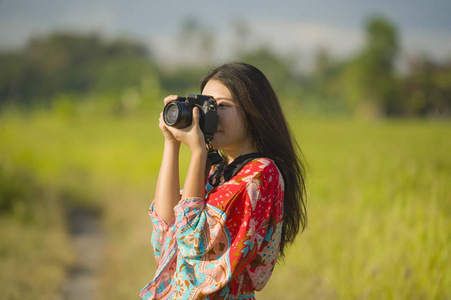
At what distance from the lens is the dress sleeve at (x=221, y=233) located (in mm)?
1294

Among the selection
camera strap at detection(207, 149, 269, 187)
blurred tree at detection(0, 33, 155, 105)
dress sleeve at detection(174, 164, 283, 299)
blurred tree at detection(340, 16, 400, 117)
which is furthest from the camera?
blurred tree at detection(0, 33, 155, 105)

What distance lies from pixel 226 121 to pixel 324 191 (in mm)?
3761

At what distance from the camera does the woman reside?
1.31 metres

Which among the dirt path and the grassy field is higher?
the grassy field

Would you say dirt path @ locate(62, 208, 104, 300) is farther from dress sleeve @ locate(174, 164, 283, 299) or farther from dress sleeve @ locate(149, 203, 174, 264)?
dress sleeve @ locate(174, 164, 283, 299)

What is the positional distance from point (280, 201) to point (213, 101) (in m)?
0.38

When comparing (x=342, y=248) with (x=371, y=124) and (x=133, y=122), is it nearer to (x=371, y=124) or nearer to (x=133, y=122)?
(x=371, y=124)

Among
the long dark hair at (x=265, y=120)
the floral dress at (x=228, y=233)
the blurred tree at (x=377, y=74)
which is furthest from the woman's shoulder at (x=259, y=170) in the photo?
the blurred tree at (x=377, y=74)

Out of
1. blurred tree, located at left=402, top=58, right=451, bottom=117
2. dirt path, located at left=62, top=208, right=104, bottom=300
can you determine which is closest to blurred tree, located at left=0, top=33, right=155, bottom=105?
dirt path, located at left=62, top=208, right=104, bottom=300

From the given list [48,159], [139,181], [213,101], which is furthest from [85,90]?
[213,101]

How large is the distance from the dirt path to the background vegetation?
92 millimetres

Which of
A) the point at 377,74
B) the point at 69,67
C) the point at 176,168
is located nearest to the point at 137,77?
the point at 69,67

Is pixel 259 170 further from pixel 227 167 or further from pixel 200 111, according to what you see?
pixel 200 111

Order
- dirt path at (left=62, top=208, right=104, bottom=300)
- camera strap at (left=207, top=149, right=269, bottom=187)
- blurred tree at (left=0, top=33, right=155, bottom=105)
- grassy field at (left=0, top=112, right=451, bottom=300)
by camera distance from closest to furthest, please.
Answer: camera strap at (left=207, top=149, right=269, bottom=187) → grassy field at (left=0, top=112, right=451, bottom=300) → dirt path at (left=62, top=208, right=104, bottom=300) → blurred tree at (left=0, top=33, right=155, bottom=105)
